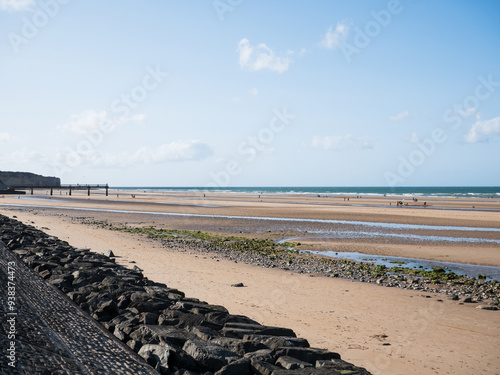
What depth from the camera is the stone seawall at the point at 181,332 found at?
471 centimetres

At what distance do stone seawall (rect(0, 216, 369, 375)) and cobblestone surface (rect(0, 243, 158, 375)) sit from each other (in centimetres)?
30

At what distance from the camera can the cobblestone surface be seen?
13.1ft

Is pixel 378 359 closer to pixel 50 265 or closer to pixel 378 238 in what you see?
pixel 50 265

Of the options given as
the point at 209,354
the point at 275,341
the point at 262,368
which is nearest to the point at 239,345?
the point at 275,341

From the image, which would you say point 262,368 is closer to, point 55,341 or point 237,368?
point 237,368

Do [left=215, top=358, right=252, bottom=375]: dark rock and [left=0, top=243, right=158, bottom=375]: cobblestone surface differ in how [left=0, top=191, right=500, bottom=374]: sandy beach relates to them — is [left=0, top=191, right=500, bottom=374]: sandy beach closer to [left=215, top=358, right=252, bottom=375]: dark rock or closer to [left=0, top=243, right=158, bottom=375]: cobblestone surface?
[left=215, top=358, right=252, bottom=375]: dark rock

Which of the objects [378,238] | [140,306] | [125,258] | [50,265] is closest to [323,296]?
[140,306]

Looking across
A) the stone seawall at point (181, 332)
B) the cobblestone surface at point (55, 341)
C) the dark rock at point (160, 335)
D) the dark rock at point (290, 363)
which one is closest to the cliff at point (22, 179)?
the stone seawall at point (181, 332)

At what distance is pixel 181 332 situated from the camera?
5645 millimetres

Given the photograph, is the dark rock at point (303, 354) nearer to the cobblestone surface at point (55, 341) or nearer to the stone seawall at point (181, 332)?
the stone seawall at point (181, 332)

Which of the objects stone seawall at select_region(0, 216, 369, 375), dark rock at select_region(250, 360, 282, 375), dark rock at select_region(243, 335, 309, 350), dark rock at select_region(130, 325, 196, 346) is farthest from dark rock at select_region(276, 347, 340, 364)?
dark rock at select_region(130, 325, 196, 346)

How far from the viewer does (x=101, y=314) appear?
21.4 ft

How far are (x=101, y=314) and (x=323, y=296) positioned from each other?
5.89 meters

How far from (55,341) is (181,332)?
1.68 meters
